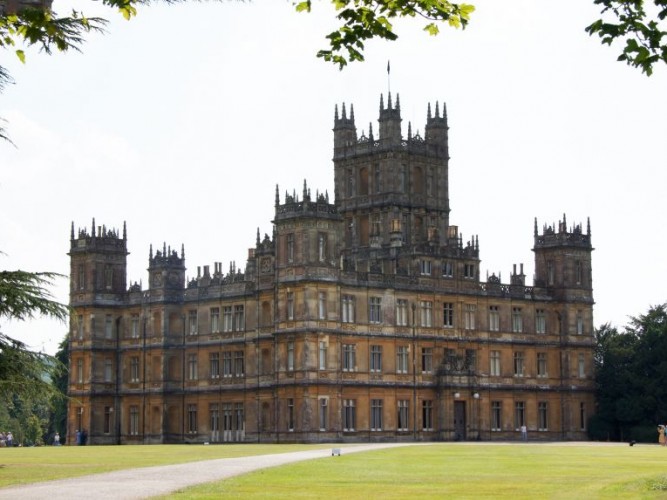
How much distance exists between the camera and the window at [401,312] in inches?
3438

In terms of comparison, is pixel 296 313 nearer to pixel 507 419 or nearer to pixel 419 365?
pixel 419 365

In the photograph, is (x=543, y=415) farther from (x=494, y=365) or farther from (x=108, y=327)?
(x=108, y=327)

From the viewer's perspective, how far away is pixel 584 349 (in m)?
94.6

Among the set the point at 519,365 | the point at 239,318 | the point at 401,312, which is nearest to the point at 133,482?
the point at 401,312

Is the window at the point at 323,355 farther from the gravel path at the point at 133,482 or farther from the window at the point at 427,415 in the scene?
the gravel path at the point at 133,482

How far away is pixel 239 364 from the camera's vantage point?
8806cm

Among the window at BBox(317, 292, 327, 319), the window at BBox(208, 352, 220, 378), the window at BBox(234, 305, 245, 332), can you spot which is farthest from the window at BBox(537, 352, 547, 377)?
the window at BBox(208, 352, 220, 378)

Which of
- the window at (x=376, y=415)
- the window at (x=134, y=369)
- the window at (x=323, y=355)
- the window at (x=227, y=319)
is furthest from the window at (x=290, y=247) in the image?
the window at (x=134, y=369)

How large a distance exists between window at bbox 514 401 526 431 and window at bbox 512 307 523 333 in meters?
4.89

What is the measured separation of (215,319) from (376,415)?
12643 millimetres

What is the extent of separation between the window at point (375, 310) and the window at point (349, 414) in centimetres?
526

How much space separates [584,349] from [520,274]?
6705 millimetres

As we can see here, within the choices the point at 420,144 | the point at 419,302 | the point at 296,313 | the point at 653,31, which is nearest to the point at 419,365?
the point at 419,302

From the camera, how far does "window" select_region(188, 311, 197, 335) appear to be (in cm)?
9125
